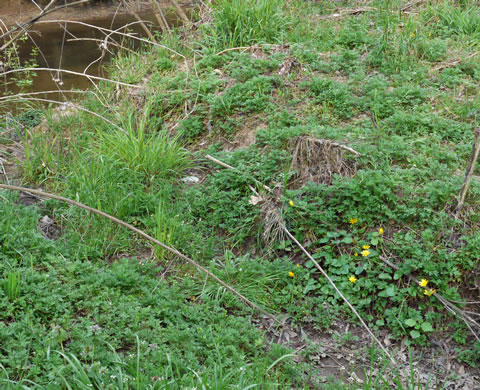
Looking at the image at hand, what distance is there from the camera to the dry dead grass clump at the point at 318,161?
4230 mm

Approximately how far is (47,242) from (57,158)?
1569mm

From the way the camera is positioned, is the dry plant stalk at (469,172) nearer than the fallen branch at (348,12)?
Yes

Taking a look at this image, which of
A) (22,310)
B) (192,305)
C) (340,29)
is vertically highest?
(340,29)

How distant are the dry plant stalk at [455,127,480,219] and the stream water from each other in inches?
170

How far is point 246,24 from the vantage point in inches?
241

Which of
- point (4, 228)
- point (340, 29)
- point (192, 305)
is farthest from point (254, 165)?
point (340, 29)

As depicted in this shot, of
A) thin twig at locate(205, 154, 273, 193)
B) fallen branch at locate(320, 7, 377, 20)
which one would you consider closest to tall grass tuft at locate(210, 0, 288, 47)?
fallen branch at locate(320, 7, 377, 20)

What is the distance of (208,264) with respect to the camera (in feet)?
13.0

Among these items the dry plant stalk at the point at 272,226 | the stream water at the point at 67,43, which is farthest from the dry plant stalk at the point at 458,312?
the stream water at the point at 67,43

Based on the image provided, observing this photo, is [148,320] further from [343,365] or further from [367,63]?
[367,63]

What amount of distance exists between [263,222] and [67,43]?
28.6 feet

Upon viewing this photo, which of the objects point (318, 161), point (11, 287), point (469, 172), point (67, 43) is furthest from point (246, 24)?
point (67, 43)

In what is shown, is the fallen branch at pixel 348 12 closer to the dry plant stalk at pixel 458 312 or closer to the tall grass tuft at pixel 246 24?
the tall grass tuft at pixel 246 24

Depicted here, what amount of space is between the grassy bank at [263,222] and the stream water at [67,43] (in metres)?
1.93
